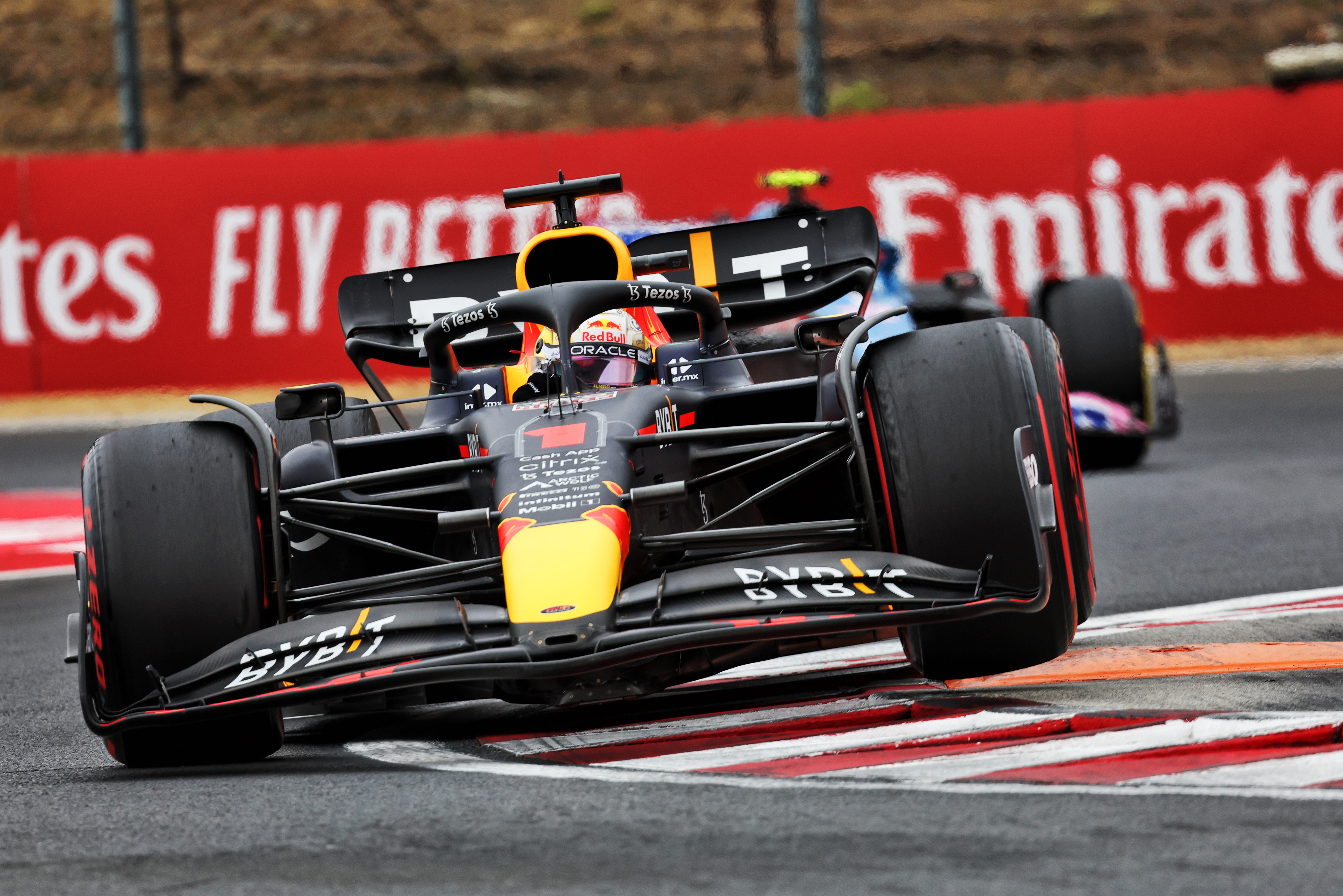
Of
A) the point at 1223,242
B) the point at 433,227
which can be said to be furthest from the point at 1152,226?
the point at 433,227

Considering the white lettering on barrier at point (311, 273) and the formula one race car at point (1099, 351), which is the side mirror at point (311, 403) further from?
the white lettering on barrier at point (311, 273)

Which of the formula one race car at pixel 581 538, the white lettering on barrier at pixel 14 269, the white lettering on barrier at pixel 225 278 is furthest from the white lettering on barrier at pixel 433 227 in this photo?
the formula one race car at pixel 581 538

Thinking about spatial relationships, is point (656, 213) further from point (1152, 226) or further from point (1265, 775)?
point (1265, 775)

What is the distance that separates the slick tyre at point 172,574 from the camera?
14.2ft

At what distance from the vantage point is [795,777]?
3730 millimetres

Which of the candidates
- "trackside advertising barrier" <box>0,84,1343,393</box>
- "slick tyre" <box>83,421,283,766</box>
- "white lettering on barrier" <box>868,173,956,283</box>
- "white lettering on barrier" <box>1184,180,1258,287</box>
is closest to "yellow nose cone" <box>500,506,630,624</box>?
"slick tyre" <box>83,421,283,766</box>

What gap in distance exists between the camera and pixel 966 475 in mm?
4348

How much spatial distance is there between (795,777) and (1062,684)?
4.22ft

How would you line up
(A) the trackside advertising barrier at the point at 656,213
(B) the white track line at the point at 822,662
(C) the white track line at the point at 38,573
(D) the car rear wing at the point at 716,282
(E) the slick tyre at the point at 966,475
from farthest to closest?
1. (A) the trackside advertising barrier at the point at 656,213
2. (C) the white track line at the point at 38,573
3. (D) the car rear wing at the point at 716,282
4. (B) the white track line at the point at 822,662
5. (E) the slick tyre at the point at 966,475

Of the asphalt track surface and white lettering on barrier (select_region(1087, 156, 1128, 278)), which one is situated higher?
white lettering on barrier (select_region(1087, 156, 1128, 278))

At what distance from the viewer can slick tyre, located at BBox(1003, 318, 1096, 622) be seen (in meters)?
4.40

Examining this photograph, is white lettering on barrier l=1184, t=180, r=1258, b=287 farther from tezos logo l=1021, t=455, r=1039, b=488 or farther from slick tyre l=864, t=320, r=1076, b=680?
tezos logo l=1021, t=455, r=1039, b=488

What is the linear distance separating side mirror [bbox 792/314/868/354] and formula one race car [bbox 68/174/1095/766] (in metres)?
0.01

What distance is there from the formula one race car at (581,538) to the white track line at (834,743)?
22 cm
